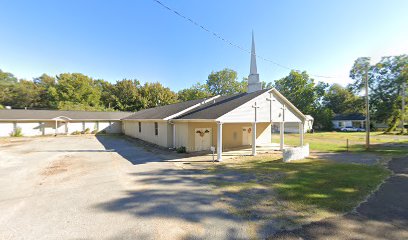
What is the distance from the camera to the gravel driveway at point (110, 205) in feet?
15.3

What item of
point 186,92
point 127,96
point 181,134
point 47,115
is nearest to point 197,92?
point 186,92

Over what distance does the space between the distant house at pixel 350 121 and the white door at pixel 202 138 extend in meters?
46.2

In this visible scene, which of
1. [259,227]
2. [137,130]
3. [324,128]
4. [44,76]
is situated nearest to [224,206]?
[259,227]

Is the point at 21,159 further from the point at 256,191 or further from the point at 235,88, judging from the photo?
the point at 235,88

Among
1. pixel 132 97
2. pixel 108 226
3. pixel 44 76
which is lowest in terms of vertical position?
pixel 108 226

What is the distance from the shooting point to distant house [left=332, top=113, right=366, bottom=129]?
4833 cm

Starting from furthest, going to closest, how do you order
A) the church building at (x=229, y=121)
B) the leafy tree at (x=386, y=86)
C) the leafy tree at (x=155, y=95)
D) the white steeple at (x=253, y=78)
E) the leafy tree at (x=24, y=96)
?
1. the leafy tree at (x=155, y=95)
2. the leafy tree at (x=24, y=96)
3. the leafy tree at (x=386, y=86)
4. the white steeple at (x=253, y=78)
5. the church building at (x=229, y=121)

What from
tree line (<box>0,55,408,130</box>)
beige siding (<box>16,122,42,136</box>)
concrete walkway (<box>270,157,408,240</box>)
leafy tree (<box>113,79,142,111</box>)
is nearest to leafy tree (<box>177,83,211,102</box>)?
tree line (<box>0,55,408,130</box>)

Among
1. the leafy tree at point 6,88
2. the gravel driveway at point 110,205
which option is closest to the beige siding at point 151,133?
the gravel driveway at point 110,205

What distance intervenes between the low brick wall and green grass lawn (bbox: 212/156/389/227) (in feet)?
2.10

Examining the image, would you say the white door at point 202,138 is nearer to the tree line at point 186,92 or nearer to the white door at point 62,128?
the white door at point 62,128

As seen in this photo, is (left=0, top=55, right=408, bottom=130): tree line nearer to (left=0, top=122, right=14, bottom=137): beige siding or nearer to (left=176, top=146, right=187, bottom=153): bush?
(left=0, top=122, right=14, bottom=137): beige siding

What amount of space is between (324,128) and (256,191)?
47138mm

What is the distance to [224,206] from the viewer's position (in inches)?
238
